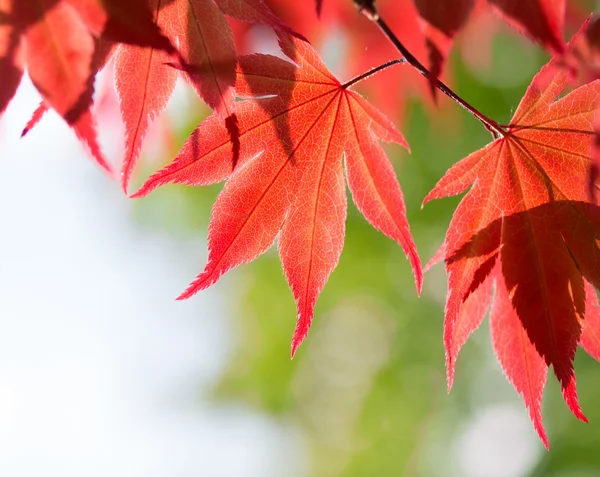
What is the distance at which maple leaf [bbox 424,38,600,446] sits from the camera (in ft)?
2.18

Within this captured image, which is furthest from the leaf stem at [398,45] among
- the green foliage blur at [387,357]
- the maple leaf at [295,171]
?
the green foliage blur at [387,357]

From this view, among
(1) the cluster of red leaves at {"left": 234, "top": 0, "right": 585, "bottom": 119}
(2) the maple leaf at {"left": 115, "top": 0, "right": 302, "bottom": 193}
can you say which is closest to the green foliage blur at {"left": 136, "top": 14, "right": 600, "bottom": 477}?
(1) the cluster of red leaves at {"left": 234, "top": 0, "right": 585, "bottom": 119}

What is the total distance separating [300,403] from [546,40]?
4.61m

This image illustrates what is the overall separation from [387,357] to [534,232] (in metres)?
3.99

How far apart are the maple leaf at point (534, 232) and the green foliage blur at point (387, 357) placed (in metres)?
3.27

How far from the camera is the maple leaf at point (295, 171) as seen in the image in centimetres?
64

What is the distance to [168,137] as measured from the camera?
1586 millimetres

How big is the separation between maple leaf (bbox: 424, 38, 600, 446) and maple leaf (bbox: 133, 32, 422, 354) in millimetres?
86

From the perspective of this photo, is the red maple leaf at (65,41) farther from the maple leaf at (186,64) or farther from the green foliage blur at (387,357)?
the green foliage blur at (387,357)

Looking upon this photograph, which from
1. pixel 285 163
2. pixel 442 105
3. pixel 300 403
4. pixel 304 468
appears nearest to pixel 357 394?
pixel 300 403

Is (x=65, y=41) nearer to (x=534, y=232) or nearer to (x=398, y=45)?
(x=398, y=45)

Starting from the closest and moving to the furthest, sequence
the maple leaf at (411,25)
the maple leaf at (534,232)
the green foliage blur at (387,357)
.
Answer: the maple leaf at (411,25) < the maple leaf at (534,232) < the green foliage blur at (387,357)

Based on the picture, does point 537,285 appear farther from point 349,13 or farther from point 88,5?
point 349,13

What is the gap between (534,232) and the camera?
2.31 ft
